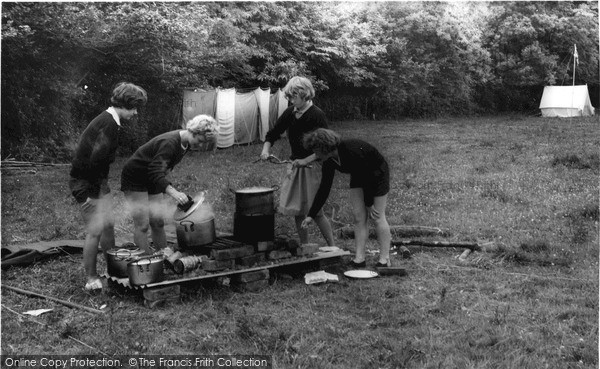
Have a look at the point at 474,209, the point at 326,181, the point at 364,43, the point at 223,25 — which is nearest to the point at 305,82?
the point at 326,181

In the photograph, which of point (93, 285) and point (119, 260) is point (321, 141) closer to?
point (119, 260)

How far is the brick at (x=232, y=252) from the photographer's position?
543 centimetres

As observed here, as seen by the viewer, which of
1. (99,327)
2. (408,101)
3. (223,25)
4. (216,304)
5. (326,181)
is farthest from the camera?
(408,101)

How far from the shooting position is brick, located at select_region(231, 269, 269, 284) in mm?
5445

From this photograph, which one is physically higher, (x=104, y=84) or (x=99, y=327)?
(x=104, y=84)

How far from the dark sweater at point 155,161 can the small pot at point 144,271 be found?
2.13 ft

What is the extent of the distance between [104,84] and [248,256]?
42.7 ft

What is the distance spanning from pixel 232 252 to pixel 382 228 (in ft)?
5.13

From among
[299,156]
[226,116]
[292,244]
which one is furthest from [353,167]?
[226,116]

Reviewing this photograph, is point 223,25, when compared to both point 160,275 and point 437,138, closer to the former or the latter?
point 437,138

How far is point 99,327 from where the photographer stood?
459 centimetres

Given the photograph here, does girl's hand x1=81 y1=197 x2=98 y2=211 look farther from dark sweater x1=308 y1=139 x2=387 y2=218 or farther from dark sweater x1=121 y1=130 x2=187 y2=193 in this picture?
dark sweater x1=308 y1=139 x2=387 y2=218

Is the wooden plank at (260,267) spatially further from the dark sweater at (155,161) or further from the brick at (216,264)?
the dark sweater at (155,161)

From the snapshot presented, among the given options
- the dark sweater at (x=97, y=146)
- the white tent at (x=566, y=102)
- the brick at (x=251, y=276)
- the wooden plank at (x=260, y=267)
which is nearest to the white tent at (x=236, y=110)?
the wooden plank at (x=260, y=267)
